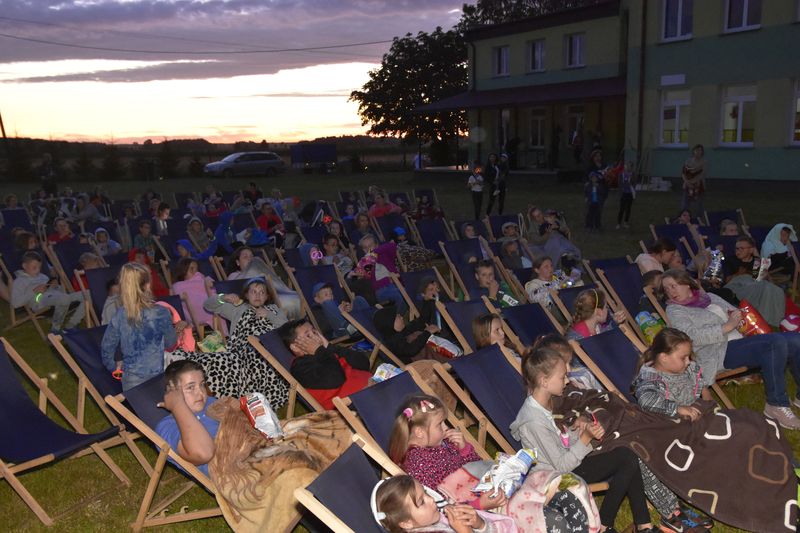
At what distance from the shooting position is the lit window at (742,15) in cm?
1873

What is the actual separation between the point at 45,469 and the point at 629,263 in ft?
17.7

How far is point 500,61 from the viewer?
2886cm

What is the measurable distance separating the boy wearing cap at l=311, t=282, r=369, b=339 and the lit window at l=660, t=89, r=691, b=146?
17165 mm

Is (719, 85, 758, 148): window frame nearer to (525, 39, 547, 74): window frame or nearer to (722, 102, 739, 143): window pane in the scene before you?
(722, 102, 739, 143): window pane

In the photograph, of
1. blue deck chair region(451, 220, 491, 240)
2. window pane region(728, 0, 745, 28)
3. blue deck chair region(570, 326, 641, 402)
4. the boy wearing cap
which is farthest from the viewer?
window pane region(728, 0, 745, 28)

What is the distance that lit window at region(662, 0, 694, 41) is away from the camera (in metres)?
20.5

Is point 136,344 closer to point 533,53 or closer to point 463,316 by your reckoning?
point 463,316

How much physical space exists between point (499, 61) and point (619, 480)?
2746 cm

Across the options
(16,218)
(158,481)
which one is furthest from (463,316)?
(16,218)

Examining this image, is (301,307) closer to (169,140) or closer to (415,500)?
(415,500)

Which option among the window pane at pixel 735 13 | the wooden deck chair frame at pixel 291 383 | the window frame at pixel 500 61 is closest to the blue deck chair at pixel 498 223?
the wooden deck chair frame at pixel 291 383

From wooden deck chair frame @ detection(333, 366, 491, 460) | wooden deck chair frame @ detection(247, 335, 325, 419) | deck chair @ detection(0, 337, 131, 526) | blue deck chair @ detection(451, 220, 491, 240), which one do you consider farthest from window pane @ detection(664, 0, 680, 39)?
deck chair @ detection(0, 337, 131, 526)

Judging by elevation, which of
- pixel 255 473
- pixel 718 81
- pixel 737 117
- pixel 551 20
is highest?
pixel 551 20

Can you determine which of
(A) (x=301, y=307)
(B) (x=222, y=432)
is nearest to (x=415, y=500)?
(B) (x=222, y=432)
